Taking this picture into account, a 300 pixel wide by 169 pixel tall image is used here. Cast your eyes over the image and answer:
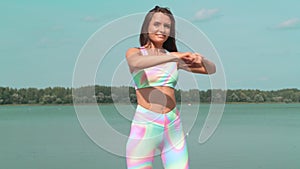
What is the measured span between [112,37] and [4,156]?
14.1m

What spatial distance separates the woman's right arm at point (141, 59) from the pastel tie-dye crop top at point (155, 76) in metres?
0.08

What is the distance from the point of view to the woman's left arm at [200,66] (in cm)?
264

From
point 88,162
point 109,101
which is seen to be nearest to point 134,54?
point 109,101

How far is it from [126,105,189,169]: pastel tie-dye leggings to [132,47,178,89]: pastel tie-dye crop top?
0.14m

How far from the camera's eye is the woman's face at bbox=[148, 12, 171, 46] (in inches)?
113

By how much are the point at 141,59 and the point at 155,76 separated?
0.24 m

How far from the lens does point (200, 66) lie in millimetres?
2760

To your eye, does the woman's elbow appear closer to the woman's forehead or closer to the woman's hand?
the woman's hand

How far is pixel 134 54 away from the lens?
2.73 metres

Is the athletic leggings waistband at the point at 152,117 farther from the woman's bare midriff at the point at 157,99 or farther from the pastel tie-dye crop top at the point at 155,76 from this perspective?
the pastel tie-dye crop top at the point at 155,76

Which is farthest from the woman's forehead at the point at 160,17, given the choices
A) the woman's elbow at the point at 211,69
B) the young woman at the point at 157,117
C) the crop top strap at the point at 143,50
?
the woman's elbow at the point at 211,69

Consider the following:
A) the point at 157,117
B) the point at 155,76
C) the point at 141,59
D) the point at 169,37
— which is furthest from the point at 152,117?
the point at 169,37

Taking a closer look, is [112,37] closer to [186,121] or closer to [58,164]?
[186,121]

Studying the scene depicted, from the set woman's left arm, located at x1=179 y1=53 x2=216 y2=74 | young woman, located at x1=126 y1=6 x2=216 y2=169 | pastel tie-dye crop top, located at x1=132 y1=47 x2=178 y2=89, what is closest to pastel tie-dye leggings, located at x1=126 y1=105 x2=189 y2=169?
young woman, located at x1=126 y1=6 x2=216 y2=169
